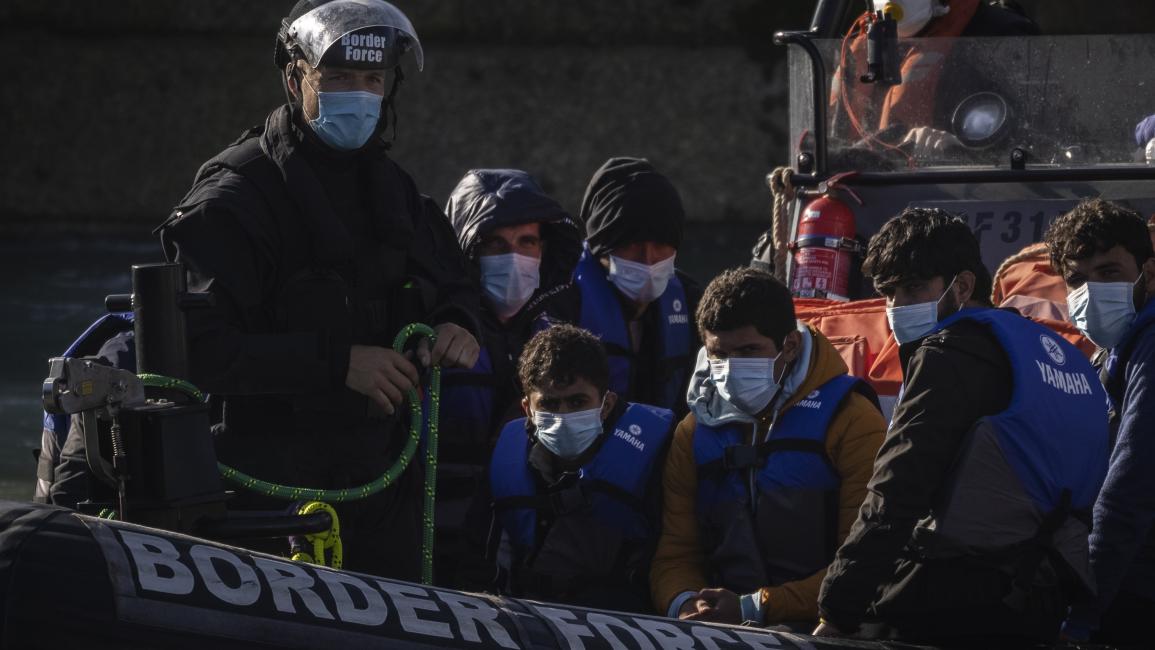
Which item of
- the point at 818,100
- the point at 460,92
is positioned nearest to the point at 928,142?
the point at 818,100

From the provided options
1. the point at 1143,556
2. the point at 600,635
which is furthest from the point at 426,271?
the point at 1143,556

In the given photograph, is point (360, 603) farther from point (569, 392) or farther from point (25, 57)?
point (25, 57)

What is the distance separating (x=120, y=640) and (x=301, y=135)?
54.2 inches

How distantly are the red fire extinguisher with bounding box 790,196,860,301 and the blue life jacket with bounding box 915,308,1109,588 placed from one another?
7.12ft

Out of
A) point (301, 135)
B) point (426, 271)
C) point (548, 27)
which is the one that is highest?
point (548, 27)

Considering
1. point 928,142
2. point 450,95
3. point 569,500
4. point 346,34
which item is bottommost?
point 569,500

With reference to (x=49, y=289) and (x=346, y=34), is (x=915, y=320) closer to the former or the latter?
(x=346, y=34)

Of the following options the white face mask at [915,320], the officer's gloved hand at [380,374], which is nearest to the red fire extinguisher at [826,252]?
the white face mask at [915,320]

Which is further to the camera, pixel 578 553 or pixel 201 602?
pixel 578 553

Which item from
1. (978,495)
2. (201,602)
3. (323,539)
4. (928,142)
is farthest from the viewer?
(928,142)

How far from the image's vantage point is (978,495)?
330cm

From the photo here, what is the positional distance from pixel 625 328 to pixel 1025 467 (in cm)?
203

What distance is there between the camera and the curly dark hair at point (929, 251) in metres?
3.59

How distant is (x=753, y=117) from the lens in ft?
53.5
